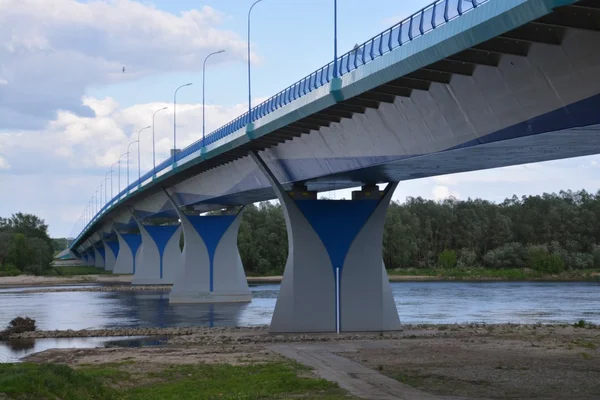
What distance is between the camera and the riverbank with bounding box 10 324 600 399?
83.6 ft

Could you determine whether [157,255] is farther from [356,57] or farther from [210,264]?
[356,57]

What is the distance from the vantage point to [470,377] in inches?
1062

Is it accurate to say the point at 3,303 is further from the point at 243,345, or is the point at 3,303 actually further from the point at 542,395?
the point at 542,395

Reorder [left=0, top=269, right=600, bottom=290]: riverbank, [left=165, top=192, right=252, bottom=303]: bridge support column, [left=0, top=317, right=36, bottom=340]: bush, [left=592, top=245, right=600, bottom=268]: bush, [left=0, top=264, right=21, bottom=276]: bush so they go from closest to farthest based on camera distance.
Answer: [left=0, top=317, right=36, bottom=340]: bush
[left=165, top=192, right=252, bottom=303]: bridge support column
[left=0, top=269, right=600, bottom=290]: riverbank
[left=592, top=245, right=600, bottom=268]: bush
[left=0, top=264, right=21, bottom=276]: bush

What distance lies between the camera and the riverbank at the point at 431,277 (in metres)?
121

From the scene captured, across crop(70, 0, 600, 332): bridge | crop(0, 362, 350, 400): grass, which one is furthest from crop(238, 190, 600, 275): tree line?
crop(0, 362, 350, 400): grass

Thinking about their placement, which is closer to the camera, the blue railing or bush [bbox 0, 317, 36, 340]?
the blue railing

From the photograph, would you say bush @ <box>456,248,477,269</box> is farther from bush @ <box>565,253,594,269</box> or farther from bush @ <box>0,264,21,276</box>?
bush @ <box>0,264,21,276</box>

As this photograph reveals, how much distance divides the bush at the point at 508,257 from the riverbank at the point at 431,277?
4052mm

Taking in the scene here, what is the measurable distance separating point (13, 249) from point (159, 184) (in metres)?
77.0

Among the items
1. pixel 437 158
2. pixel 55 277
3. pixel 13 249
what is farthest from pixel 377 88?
pixel 13 249

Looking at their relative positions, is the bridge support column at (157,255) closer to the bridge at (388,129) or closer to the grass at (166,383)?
the bridge at (388,129)

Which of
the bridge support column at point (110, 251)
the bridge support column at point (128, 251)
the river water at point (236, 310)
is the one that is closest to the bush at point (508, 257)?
the river water at point (236, 310)

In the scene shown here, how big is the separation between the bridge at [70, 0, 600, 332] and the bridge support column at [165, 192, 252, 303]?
13214 millimetres
